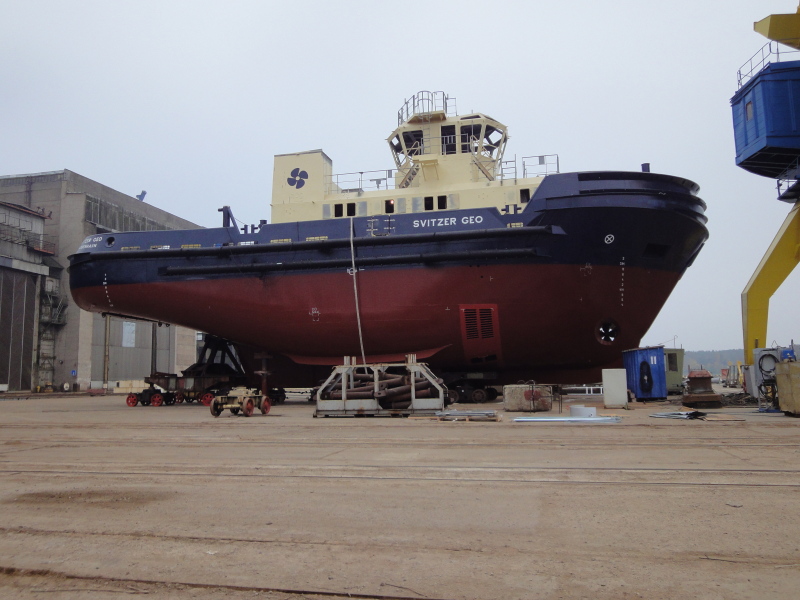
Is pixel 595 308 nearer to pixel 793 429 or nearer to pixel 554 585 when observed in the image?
pixel 793 429

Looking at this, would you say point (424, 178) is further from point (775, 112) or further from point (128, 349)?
point (128, 349)

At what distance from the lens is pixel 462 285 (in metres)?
14.9

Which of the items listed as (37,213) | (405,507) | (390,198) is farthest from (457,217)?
(37,213)

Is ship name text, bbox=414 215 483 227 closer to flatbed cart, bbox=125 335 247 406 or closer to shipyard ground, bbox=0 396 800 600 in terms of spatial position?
flatbed cart, bbox=125 335 247 406

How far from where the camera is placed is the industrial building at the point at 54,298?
109ft

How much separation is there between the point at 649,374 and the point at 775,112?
7.75m

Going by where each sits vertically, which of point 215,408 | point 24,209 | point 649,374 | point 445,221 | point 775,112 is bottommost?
point 215,408

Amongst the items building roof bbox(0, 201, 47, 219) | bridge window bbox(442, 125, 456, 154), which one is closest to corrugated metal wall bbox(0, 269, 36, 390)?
building roof bbox(0, 201, 47, 219)

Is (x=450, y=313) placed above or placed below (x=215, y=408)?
above

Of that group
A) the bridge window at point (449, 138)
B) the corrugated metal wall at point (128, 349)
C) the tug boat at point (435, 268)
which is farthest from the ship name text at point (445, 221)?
the corrugated metal wall at point (128, 349)

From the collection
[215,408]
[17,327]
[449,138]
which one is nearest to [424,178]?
[449,138]

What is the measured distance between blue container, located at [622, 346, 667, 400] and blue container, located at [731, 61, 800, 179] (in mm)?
6537

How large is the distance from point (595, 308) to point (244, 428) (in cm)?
920

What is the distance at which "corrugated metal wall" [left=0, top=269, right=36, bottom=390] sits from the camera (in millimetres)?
32250
